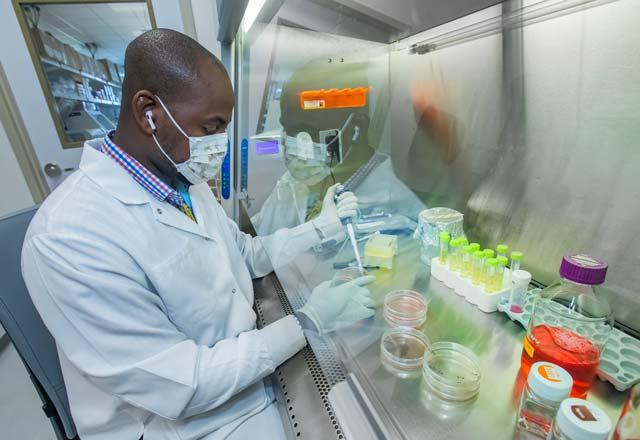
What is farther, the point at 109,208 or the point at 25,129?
the point at 25,129

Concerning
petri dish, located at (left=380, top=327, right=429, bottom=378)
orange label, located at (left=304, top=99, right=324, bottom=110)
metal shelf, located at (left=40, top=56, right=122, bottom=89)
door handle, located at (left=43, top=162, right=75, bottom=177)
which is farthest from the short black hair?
door handle, located at (left=43, top=162, right=75, bottom=177)

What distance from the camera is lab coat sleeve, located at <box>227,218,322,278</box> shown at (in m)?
1.26

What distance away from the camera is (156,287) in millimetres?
775

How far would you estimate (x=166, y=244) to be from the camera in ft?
2.66

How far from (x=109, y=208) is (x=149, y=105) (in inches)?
10.7

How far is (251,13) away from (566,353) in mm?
1493

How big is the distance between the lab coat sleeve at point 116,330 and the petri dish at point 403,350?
0.38 meters

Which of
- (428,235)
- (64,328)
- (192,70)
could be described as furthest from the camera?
(428,235)

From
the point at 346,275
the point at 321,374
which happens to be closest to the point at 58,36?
the point at 346,275

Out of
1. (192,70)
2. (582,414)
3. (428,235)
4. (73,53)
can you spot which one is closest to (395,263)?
(428,235)

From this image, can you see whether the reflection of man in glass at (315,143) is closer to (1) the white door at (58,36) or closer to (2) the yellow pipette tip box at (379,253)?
(2) the yellow pipette tip box at (379,253)

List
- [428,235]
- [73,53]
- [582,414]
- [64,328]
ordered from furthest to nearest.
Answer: [73,53], [428,235], [64,328], [582,414]

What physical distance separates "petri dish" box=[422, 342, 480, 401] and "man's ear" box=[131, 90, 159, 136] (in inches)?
33.7

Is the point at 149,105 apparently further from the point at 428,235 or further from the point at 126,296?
the point at 428,235
